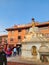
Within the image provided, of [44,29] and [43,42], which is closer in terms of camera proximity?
[43,42]

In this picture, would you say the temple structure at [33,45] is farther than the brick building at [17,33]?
No

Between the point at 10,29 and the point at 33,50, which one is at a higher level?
the point at 10,29

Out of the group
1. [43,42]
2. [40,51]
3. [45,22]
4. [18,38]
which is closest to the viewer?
[40,51]

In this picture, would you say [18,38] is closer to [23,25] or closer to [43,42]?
[23,25]

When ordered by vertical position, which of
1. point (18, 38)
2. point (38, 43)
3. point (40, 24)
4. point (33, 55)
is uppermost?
point (40, 24)

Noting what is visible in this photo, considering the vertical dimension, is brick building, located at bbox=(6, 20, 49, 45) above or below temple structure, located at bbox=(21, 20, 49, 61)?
above

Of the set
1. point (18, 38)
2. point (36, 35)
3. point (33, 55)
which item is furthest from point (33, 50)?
point (18, 38)

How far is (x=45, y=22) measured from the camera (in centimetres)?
5019

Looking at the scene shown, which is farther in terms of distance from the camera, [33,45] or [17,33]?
[17,33]

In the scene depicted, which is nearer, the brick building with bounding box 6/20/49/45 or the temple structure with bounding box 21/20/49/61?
the temple structure with bounding box 21/20/49/61

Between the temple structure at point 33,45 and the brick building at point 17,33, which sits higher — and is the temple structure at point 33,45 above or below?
below

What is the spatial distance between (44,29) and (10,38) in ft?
43.6

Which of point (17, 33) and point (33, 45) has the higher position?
point (17, 33)

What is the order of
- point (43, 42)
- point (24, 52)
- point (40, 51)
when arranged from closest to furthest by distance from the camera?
point (40, 51), point (43, 42), point (24, 52)
